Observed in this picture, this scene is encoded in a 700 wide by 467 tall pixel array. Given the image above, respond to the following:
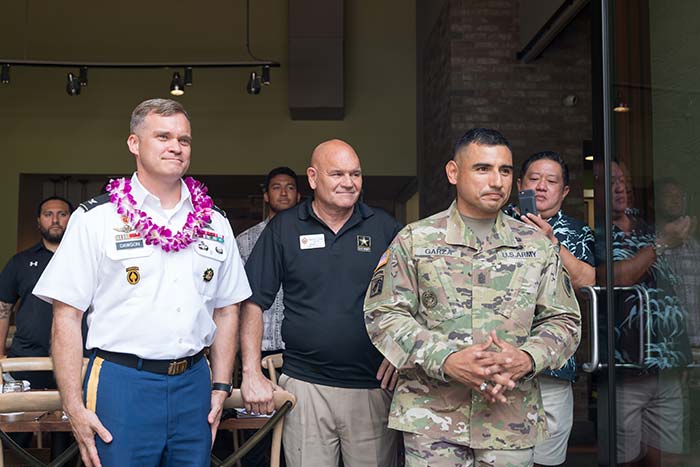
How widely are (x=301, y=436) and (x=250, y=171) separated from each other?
6.55 meters

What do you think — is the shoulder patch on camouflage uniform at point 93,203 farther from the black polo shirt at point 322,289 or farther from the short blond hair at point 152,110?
the black polo shirt at point 322,289

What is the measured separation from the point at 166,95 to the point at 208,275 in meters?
7.13

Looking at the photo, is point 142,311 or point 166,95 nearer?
point 142,311

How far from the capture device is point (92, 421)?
2.10m

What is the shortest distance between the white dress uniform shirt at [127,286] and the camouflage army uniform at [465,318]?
544mm

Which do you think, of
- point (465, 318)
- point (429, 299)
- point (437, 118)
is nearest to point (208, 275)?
point (429, 299)

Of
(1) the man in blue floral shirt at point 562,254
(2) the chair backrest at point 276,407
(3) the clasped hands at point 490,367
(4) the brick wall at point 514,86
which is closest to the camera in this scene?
(3) the clasped hands at point 490,367

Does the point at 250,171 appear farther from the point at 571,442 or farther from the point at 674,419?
the point at 674,419

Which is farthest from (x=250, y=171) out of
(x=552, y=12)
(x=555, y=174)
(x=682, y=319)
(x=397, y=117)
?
(x=682, y=319)

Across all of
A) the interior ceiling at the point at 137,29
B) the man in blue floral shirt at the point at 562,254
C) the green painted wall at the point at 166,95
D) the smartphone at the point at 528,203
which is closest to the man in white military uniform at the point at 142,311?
Answer: the smartphone at the point at 528,203

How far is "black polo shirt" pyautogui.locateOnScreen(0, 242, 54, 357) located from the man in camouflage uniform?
101 inches

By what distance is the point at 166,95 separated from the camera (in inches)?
356

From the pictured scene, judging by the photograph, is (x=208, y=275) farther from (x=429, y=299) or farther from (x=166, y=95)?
(x=166, y=95)

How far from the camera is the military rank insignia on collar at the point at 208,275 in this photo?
91.3 inches
